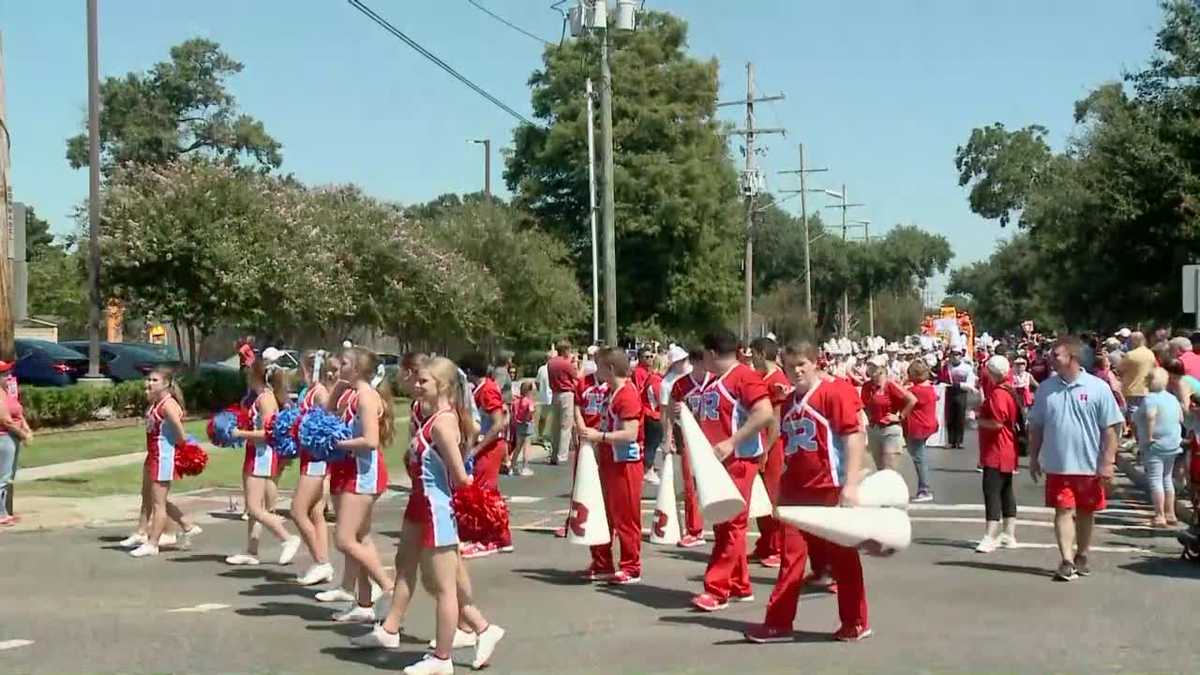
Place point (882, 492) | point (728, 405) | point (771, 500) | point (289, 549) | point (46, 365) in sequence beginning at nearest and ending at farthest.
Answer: point (882, 492), point (728, 405), point (289, 549), point (771, 500), point (46, 365)

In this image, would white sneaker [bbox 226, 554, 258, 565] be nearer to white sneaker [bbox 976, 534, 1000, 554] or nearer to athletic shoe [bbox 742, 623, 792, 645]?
athletic shoe [bbox 742, 623, 792, 645]

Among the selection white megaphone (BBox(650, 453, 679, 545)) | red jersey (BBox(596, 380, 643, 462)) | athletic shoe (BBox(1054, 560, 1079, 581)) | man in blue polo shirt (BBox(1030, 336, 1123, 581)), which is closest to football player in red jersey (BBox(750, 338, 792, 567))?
white megaphone (BBox(650, 453, 679, 545))

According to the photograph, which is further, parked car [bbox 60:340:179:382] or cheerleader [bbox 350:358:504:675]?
parked car [bbox 60:340:179:382]

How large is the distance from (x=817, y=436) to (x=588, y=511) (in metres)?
2.43

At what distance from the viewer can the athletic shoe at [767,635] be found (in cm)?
835

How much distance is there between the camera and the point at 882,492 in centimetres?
794

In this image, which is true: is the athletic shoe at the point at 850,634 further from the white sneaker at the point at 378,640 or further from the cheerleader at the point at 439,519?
the white sneaker at the point at 378,640

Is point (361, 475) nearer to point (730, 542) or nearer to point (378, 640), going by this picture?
→ point (378, 640)

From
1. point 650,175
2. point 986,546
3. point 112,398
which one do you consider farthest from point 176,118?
point 986,546

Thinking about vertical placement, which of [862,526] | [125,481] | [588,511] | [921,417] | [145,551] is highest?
[921,417]

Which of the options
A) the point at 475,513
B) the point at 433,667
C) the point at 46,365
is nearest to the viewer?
the point at 433,667

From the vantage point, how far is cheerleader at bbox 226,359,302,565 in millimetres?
11070

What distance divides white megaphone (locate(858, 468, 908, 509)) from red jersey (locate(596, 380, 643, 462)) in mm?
2709

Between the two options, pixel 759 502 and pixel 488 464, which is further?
pixel 488 464
